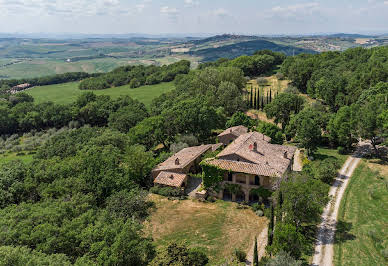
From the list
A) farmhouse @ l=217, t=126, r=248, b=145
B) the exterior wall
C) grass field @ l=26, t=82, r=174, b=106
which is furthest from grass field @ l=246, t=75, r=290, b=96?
the exterior wall

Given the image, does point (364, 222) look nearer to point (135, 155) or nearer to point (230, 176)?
point (230, 176)

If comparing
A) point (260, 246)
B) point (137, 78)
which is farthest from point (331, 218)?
point (137, 78)

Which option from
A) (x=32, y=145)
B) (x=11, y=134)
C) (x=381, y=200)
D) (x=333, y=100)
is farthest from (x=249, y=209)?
(x=11, y=134)

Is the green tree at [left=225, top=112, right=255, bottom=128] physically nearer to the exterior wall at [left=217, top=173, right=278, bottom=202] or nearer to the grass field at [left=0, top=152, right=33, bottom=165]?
the exterior wall at [left=217, top=173, right=278, bottom=202]

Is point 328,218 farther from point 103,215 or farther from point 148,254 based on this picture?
point 103,215

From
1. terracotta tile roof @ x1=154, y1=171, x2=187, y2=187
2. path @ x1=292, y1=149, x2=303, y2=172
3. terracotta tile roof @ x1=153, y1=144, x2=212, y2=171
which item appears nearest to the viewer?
terracotta tile roof @ x1=154, y1=171, x2=187, y2=187
